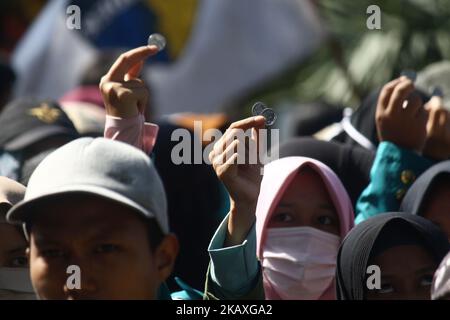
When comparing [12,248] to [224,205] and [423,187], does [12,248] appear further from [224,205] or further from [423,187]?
[224,205]

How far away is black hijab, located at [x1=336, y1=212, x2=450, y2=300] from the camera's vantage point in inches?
197

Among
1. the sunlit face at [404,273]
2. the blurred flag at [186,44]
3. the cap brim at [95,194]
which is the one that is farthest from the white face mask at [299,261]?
the blurred flag at [186,44]

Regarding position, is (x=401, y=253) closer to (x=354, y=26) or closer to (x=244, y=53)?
(x=244, y=53)

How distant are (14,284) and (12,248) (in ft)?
0.38

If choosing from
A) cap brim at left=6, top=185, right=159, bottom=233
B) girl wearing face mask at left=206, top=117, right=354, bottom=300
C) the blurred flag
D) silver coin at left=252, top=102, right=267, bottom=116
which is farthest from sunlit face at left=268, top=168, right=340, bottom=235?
the blurred flag

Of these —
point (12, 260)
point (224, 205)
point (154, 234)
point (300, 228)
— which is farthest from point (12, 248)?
point (224, 205)

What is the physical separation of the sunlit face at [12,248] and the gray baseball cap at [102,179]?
705 millimetres

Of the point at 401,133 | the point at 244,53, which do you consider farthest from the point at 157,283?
the point at 244,53

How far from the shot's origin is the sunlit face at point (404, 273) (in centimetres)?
492

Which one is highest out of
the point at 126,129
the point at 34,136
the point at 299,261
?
the point at 126,129

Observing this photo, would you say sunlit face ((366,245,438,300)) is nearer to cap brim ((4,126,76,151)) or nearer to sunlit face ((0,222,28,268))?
sunlit face ((0,222,28,268))

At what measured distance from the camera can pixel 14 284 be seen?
500cm

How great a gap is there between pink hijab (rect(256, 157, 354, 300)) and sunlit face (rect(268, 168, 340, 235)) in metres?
0.02
